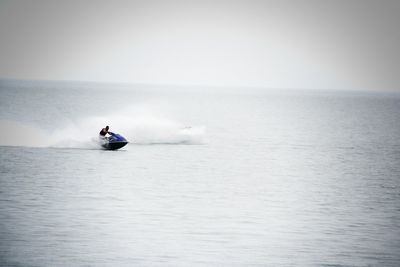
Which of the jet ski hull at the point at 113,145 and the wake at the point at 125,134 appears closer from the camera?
the jet ski hull at the point at 113,145

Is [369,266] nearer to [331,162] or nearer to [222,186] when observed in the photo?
[222,186]

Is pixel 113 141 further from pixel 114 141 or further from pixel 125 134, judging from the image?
pixel 125 134

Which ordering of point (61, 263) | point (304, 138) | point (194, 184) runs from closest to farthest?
point (61, 263), point (194, 184), point (304, 138)

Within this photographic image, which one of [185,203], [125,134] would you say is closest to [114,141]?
[125,134]

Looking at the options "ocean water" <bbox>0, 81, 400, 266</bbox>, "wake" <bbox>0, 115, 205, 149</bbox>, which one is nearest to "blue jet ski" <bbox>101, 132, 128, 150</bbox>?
"ocean water" <bbox>0, 81, 400, 266</bbox>

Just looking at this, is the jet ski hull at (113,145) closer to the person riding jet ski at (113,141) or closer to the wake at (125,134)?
the person riding jet ski at (113,141)

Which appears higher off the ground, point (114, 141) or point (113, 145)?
point (114, 141)

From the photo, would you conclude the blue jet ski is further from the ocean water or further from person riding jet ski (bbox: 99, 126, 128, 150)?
the ocean water

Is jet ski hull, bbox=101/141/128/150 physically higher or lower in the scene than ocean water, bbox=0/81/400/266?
higher

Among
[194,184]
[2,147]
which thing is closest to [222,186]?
[194,184]

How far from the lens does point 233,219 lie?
2348 cm

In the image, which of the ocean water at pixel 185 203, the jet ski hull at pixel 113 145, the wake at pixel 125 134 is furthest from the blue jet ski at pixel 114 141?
the wake at pixel 125 134

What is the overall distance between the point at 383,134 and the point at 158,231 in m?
48.8

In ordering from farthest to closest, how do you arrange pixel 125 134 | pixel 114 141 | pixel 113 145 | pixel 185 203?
1. pixel 125 134
2. pixel 113 145
3. pixel 114 141
4. pixel 185 203
